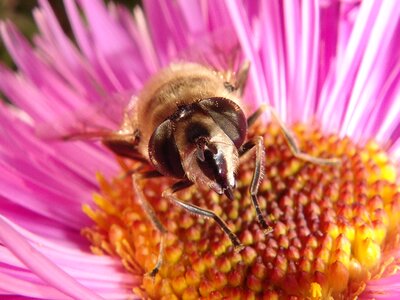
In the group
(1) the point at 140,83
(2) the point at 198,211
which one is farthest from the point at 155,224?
(1) the point at 140,83

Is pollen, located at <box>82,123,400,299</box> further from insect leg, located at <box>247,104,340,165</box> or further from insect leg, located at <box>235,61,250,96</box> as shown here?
insect leg, located at <box>235,61,250,96</box>

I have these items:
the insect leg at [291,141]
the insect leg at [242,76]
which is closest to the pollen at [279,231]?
the insect leg at [291,141]

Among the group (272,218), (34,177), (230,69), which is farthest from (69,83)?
(272,218)

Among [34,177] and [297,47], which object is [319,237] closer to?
[297,47]

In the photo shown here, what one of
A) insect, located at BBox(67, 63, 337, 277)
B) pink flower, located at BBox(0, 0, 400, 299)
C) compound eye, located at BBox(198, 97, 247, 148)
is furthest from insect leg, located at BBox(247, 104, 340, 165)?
compound eye, located at BBox(198, 97, 247, 148)

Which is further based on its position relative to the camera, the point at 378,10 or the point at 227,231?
the point at 378,10

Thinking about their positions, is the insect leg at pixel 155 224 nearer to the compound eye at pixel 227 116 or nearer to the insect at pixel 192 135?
the insect at pixel 192 135

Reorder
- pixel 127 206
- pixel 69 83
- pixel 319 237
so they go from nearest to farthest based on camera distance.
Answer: pixel 319 237
pixel 127 206
pixel 69 83

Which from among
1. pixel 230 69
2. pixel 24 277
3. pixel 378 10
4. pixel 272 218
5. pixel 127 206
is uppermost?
pixel 378 10
